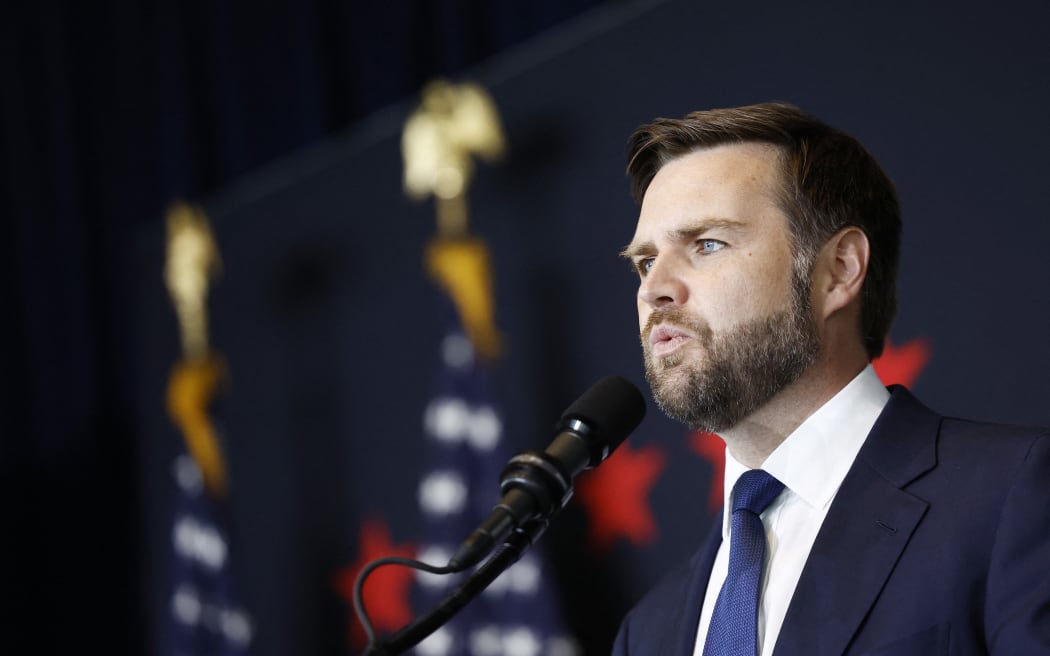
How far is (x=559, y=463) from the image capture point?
1446 millimetres

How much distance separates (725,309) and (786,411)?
6.4 inches

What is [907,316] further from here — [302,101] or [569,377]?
[302,101]

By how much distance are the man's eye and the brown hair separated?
10cm

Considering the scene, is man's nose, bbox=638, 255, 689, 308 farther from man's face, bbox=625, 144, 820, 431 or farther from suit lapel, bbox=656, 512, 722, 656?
suit lapel, bbox=656, 512, 722, 656

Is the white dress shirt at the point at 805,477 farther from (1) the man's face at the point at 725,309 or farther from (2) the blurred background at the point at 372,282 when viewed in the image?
(2) the blurred background at the point at 372,282

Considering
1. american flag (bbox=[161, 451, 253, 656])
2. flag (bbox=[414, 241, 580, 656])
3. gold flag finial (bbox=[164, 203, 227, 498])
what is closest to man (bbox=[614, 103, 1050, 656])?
flag (bbox=[414, 241, 580, 656])

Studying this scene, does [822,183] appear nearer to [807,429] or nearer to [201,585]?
[807,429]

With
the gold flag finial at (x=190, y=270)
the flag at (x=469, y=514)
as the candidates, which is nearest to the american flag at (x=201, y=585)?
the gold flag finial at (x=190, y=270)

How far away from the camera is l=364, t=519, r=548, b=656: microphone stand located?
4.37 feet

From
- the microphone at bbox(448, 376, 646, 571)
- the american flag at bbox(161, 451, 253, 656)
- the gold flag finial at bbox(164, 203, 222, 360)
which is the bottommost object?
the microphone at bbox(448, 376, 646, 571)

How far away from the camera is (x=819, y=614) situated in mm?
1367

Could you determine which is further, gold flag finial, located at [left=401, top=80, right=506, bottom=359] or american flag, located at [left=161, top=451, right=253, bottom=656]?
american flag, located at [left=161, top=451, right=253, bottom=656]

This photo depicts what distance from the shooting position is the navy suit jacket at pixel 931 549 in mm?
1262

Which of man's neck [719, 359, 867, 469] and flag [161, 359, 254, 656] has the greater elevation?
flag [161, 359, 254, 656]
